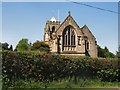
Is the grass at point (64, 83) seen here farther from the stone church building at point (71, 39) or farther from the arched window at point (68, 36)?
the arched window at point (68, 36)

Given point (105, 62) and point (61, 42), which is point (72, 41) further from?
point (105, 62)

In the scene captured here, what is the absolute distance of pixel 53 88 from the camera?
51.0ft

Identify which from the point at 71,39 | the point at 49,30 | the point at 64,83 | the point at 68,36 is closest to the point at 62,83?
the point at 64,83

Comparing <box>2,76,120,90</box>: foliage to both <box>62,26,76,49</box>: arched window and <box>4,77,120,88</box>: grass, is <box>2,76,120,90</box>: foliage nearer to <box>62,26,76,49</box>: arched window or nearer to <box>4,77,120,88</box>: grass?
<box>4,77,120,88</box>: grass

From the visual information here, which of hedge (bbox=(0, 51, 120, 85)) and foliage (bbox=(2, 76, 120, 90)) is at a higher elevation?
hedge (bbox=(0, 51, 120, 85))

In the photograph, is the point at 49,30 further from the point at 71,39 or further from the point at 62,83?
the point at 62,83

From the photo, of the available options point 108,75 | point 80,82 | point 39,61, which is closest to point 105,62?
point 108,75

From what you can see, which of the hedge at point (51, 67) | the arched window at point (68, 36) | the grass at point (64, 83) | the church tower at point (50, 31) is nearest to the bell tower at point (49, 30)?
the church tower at point (50, 31)

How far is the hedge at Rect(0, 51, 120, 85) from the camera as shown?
15.5m

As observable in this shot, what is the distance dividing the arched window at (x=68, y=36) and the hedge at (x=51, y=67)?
27521mm

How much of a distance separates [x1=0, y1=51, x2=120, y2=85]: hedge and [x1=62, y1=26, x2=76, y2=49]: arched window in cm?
2752

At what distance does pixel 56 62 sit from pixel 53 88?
12.1ft

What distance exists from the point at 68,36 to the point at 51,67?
104 feet

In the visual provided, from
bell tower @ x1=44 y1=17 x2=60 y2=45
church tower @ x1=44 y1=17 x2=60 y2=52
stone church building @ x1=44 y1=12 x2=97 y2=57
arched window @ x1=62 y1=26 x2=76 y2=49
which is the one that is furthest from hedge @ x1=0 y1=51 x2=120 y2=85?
bell tower @ x1=44 y1=17 x2=60 y2=45
